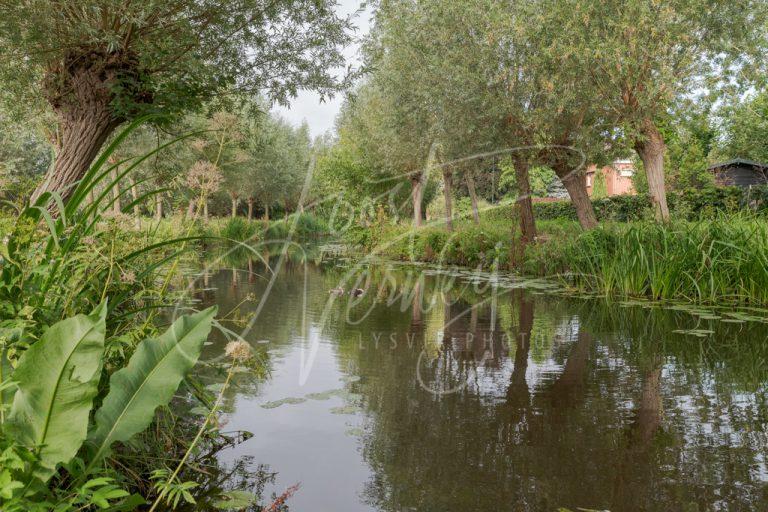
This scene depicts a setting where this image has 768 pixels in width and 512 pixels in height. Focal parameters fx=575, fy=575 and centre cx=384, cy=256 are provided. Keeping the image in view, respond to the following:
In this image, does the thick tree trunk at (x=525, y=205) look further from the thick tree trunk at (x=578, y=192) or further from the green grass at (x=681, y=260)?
the green grass at (x=681, y=260)

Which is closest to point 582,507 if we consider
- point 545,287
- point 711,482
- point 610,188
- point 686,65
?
point 711,482

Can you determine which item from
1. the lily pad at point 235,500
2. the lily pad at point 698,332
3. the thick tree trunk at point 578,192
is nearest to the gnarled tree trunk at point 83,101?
the lily pad at point 235,500

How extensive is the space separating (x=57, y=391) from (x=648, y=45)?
13500 mm

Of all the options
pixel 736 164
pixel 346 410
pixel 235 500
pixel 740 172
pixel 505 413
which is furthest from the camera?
pixel 740 172

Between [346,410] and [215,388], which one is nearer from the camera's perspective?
[346,410]

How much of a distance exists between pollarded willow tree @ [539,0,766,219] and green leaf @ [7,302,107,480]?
1194 cm

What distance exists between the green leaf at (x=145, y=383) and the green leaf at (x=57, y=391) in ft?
0.66

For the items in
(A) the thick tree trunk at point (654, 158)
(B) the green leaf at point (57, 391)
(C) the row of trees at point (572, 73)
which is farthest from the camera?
(A) the thick tree trunk at point (654, 158)

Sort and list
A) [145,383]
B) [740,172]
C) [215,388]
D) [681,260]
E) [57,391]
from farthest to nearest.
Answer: [740,172] < [681,260] < [215,388] < [145,383] < [57,391]

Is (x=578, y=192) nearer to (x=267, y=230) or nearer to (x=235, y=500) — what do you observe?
(x=267, y=230)

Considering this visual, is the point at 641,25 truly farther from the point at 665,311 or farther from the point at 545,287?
the point at 665,311

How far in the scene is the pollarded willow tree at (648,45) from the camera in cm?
1194

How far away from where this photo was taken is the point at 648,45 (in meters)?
12.4

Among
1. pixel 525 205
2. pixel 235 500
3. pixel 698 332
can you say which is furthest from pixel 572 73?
pixel 235 500
